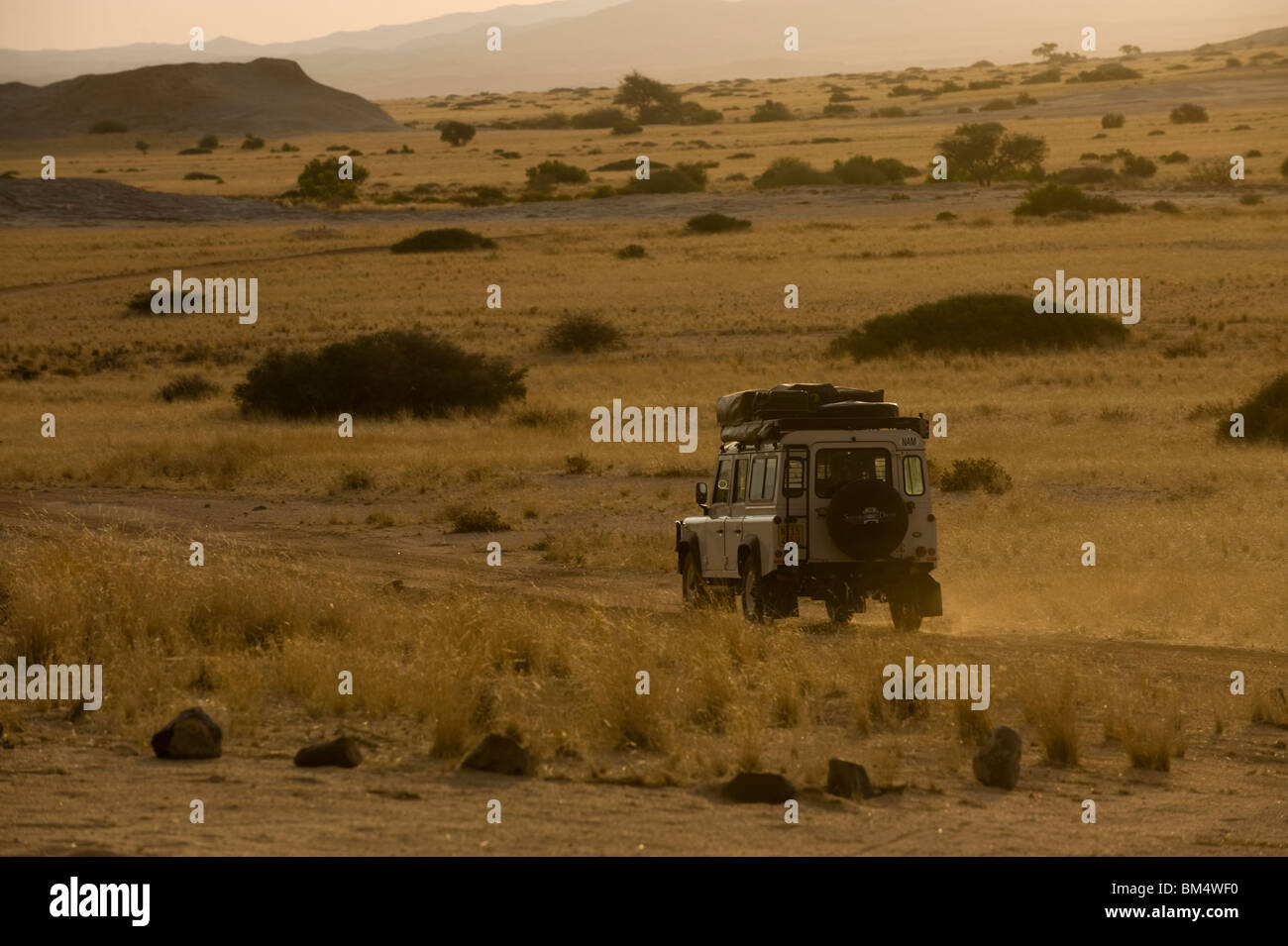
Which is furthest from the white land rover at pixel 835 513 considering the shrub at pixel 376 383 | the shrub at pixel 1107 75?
the shrub at pixel 1107 75

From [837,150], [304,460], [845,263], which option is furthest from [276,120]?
[304,460]

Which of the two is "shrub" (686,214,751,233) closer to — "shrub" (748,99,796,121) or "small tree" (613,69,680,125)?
"shrub" (748,99,796,121)

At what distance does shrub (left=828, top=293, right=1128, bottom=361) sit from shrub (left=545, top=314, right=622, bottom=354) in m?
6.32

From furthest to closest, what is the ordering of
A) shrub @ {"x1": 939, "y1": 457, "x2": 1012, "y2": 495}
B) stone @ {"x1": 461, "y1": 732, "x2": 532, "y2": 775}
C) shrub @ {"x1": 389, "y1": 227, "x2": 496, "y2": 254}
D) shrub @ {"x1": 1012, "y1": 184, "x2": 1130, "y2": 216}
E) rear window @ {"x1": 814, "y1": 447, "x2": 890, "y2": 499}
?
1. shrub @ {"x1": 1012, "y1": 184, "x2": 1130, "y2": 216}
2. shrub @ {"x1": 389, "y1": 227, "x2": 496, "y2": 254}
3. shrub @ {"x1": 939, "y1": 457, "x2": 1012, "y2": 495}
4. rear window @ {"x1": 814, "y1": 447, "x2": 890, "y2": 499}
5. stone @ {"x1": 461, "y1": 732, "x2": 532, "y2": 775}

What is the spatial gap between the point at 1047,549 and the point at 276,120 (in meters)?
146

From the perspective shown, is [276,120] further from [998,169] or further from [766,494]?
[766,494]

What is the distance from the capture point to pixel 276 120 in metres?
154

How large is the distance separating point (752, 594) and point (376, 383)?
902 inches

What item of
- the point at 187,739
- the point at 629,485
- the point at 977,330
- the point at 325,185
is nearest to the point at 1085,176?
the point at 325,185

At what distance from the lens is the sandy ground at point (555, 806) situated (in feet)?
24.2

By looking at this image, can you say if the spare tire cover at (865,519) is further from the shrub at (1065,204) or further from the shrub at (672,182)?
the shrub at (672,182)

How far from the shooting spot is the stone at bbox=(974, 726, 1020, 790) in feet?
29.0

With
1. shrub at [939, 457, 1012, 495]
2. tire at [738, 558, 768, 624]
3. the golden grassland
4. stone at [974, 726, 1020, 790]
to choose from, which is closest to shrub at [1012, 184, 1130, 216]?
the golden grassland

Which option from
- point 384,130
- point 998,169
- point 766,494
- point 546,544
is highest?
point 384,130
